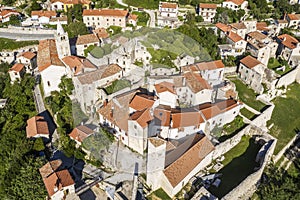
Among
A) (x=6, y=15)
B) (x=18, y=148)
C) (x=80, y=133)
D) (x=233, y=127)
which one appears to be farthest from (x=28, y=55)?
(x=233, y=127)

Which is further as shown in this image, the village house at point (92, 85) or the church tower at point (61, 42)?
the church tower at point (61, 42)

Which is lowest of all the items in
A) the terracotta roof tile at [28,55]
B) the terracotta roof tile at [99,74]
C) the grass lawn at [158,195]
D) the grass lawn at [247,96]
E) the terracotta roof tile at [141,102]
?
the grass lawn at [158,195]

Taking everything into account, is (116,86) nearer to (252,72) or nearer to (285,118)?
(252,72)

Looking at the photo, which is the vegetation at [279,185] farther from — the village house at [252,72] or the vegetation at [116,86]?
the vegetation at [116,86]

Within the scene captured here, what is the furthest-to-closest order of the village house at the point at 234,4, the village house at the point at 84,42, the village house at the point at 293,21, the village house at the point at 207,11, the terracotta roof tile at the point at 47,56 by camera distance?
the village house at the point at 234,4
the village house at the point at 207,11
the village house at the point at 293,21
the village house at the point at 84,42
the terracotta roof tile at the point at 47,56

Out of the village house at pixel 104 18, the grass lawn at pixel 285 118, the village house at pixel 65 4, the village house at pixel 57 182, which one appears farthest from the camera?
the village house at pixel 65 4

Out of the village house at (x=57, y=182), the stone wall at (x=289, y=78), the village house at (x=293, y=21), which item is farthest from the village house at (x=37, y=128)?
the village house at (x=293, y=21)

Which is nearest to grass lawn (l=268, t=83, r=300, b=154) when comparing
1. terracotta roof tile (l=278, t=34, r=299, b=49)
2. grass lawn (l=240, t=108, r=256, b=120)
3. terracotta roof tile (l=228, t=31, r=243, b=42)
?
grass lawn (l=240, t=108, r=256, b=120)

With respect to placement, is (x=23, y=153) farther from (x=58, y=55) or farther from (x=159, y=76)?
(x=159, y=76)

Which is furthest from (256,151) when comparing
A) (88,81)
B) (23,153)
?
(23,153)
